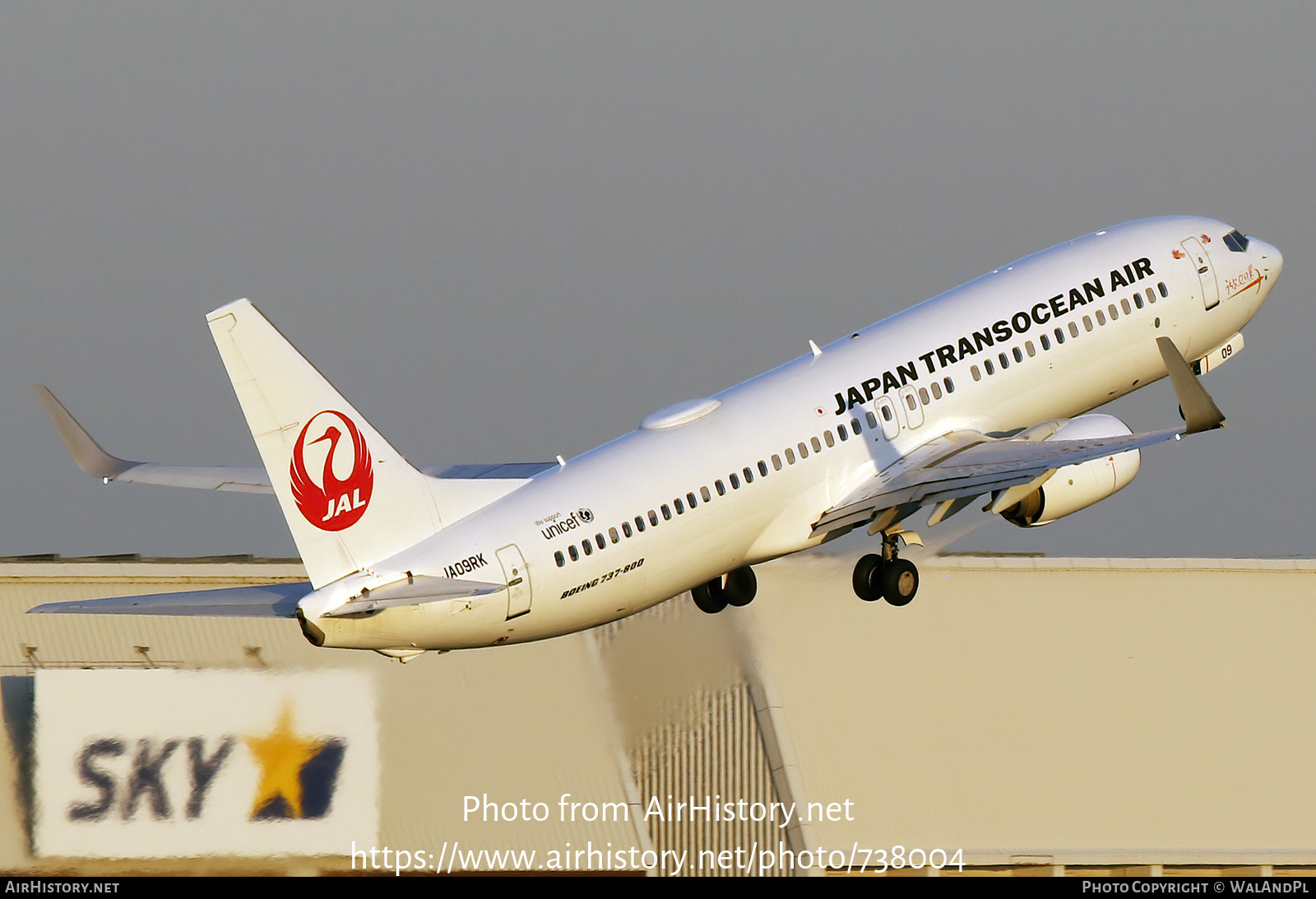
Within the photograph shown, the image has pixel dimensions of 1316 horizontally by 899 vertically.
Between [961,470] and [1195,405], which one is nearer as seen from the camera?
[1195,405]

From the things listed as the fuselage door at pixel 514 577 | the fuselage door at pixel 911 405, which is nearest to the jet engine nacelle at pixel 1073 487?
the fuselage door at pixel 911 405

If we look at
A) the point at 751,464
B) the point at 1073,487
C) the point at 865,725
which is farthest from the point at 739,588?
the point at 865,725

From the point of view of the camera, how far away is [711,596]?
2099 inches

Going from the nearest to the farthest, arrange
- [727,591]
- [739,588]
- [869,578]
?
[869,578], [739,588], [727,591]

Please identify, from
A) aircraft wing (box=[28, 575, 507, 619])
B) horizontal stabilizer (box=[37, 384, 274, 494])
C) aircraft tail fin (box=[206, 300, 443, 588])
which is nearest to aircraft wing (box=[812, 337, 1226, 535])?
aircraft wing (box=[28, 575, 507, 619])

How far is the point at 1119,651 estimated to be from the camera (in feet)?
248

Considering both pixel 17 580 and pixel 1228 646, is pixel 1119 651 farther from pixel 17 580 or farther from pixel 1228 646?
pixel 17 580

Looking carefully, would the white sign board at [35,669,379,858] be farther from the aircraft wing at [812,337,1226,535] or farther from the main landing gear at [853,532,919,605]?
the aircraft wing at [812,337,1226,535]

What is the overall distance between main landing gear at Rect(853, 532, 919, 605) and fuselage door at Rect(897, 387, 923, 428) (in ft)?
9.99

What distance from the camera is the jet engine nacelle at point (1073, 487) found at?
1924 inches

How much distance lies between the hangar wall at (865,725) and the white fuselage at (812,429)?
1778 cm

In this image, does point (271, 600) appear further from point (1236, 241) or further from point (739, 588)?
point (1236, 241)

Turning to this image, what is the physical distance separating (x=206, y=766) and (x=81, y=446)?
80.4 feet

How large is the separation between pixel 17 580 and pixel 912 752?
3315 centimetres
